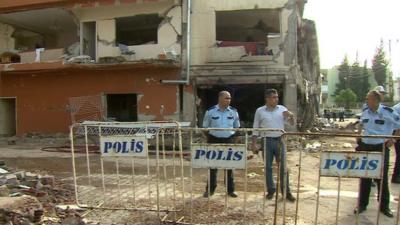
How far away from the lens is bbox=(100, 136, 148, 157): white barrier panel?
6.48 metres

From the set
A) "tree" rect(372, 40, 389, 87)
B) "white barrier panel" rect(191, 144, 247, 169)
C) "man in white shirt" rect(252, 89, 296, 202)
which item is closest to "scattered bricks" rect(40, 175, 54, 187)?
"white barrier panel" rect(191, 144, 247, 169)

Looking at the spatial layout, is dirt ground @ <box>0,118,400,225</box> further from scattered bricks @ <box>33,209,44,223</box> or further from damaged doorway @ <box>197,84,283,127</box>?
damaged doorway @ <box>197,84,283,127</box>

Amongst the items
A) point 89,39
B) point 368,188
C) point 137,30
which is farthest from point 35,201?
point 137,30

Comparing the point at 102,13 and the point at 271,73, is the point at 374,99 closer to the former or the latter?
the point at 271,73

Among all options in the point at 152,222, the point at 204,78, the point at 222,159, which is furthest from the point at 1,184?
the point at 204,78

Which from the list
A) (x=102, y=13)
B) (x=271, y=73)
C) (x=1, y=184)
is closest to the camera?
(x=1, y=184)

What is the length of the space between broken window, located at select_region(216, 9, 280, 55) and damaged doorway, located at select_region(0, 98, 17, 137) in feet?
34.2

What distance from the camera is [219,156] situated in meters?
6.14

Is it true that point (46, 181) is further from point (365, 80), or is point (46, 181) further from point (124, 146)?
point (365, 80)

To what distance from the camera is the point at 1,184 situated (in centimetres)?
766

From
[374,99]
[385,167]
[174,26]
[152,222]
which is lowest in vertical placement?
[152,222]

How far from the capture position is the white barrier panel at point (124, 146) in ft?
21.2

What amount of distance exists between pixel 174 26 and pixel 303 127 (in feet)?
23.3

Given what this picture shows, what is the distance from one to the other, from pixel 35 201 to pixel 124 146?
5.22ft
